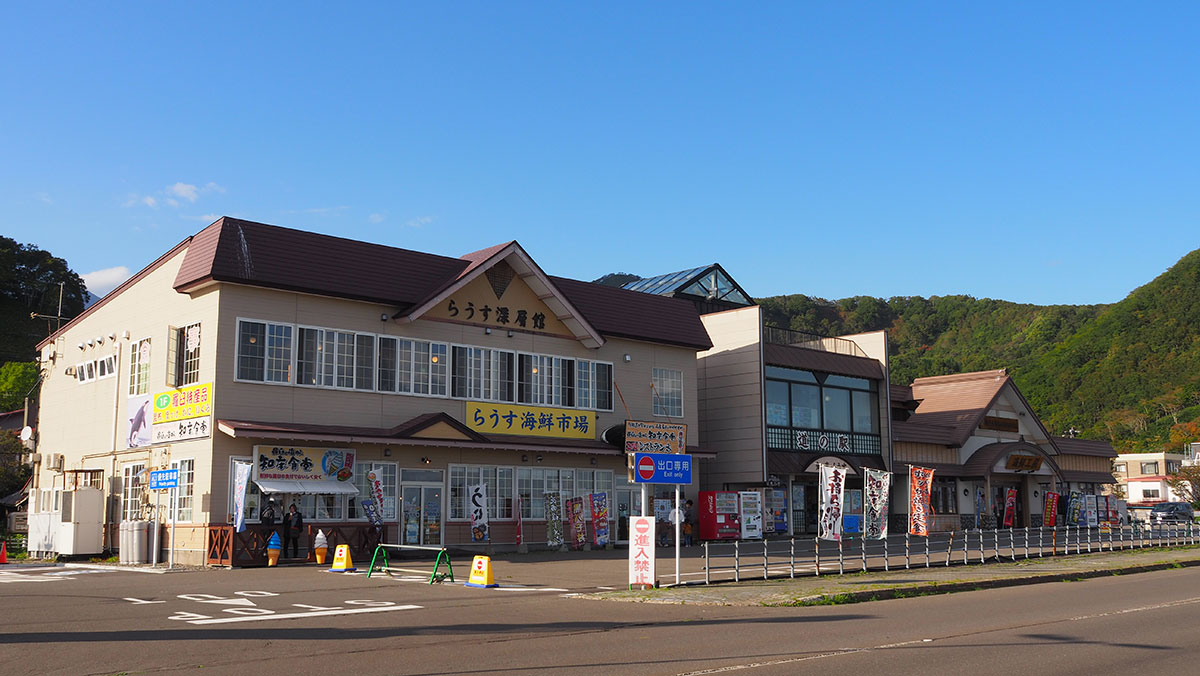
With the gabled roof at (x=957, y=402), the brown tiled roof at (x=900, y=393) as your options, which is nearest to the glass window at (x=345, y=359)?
the gabled roof at (x=957, y=402)

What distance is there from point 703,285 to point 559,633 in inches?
1401

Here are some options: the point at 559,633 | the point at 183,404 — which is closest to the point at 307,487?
the point at 183,404

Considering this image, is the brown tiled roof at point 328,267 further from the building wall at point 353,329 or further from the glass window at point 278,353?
the glass window at point 278,353

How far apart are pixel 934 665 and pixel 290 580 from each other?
1391cm

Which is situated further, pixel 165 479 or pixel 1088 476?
pixel 1088 476

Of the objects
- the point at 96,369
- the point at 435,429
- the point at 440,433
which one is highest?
the point at 96,369

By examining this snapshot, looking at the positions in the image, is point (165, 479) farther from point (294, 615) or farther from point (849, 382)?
point (849, 382)

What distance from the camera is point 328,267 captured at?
2777 cm

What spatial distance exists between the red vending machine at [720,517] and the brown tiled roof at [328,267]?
6534mm

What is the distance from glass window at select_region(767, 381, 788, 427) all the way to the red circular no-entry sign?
2095 centimetres

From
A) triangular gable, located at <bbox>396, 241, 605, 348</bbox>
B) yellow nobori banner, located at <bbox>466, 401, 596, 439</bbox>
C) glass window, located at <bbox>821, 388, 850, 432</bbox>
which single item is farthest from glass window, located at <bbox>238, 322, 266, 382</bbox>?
glass window, located at <bbox>821, 388, 850, 432</bbox>

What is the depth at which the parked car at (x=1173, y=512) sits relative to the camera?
61.2m

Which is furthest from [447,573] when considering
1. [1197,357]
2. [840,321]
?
[840,321]

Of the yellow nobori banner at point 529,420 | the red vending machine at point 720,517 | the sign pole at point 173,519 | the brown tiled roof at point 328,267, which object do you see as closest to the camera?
the sign pole at point 173,519
